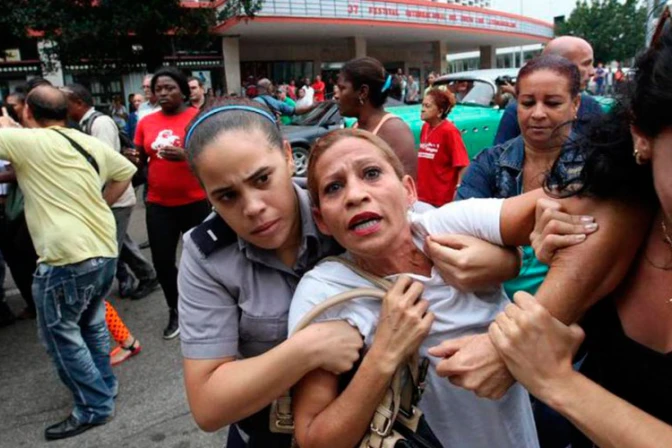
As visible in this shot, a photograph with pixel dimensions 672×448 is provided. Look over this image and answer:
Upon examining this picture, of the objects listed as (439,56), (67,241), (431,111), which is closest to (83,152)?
(67,241)

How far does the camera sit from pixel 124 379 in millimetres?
3545

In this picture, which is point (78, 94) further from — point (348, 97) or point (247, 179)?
point (247, 179)

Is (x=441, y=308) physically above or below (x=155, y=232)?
above

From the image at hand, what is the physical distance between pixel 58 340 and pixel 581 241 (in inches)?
110

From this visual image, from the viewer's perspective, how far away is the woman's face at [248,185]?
1.29 metres

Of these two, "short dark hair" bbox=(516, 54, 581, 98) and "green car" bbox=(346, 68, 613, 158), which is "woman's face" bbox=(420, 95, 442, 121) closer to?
"short dark hair" bbox=(516, 54, 581, 98)

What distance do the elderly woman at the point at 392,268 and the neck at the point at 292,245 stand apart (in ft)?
0.26

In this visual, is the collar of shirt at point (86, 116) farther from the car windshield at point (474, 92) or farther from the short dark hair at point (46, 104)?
the car windshield at point (474, 92)

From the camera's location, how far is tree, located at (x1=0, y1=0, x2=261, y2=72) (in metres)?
12.9

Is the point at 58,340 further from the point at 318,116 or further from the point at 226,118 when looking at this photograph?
the point at 318,116

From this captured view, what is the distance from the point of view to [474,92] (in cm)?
887

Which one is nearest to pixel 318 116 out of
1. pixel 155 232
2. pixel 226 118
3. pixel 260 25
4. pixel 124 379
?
pixel 155 232

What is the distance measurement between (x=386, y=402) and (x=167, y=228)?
3093 millimetres

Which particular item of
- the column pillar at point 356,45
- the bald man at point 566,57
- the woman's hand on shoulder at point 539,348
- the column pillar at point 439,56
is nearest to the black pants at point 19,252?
the bald man at point 566,57
